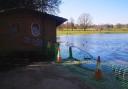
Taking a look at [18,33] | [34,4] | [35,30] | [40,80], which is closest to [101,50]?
[34,4]

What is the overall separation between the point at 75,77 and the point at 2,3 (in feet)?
51.5

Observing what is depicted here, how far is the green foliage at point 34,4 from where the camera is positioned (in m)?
25.4

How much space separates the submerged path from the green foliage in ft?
40.2

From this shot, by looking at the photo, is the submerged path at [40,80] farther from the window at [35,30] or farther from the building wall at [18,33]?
the window at [35,30]

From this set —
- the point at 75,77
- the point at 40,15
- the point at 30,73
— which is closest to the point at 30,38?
the point at 40,15

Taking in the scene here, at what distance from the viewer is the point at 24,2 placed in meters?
28.7

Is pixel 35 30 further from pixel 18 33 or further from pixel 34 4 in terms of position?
pixel 34 4

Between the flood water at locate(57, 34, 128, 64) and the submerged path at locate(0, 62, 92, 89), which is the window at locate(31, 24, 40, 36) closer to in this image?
the flood water at locate(57, 34, 128, 64)

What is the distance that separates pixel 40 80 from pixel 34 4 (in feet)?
73.0

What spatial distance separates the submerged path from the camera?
10.1 m

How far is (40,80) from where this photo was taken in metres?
11.1

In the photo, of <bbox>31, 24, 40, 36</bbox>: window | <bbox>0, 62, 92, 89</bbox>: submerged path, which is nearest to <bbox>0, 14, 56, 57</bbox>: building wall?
<bbox>31, 24, 40, 36</bbox>: window

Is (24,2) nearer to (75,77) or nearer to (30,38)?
(30,38)

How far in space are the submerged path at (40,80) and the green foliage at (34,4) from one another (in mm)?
12242
